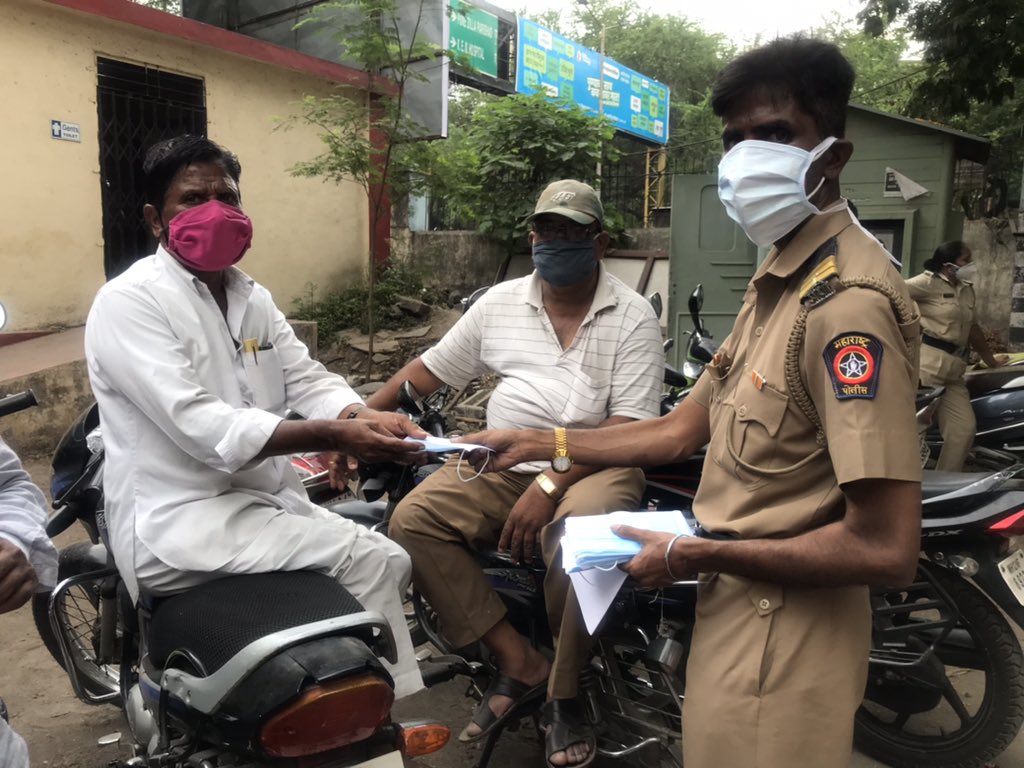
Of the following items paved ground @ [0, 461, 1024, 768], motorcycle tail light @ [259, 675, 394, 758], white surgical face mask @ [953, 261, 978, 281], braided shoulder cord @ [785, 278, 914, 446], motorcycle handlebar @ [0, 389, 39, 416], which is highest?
white surgical face mask @ [953, 261, 978, 281]

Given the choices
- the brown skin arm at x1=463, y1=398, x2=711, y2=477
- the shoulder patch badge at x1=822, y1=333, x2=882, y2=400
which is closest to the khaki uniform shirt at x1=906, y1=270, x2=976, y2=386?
the brown skin arm at x1=463, y1=398, x2=711, y2=477

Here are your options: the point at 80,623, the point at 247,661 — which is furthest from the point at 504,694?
the point at 80,623

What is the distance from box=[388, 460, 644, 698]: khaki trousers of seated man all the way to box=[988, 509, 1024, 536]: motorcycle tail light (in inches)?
39.7

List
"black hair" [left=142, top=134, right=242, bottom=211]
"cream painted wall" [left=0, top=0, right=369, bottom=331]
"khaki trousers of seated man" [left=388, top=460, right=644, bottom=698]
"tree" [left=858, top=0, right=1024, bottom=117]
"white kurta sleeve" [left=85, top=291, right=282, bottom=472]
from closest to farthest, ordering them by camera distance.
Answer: "white kurta sleeve" [left=85, top=291, right=282, bottom=472] < "black hair" [left=142, top=134, right=242, bottom=211] < "khaki trousers of seated man" [left=388, top=460, right=644, bottom=698] < "tree" [left=858, top=0, right=1024, bottom=117] < "cream painted wall" [left=0, top=0, right=369, bottom=331]

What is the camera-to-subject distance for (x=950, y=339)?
5453 millimetres

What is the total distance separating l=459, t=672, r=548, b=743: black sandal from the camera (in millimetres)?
2473

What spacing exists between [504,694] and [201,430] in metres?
1.23

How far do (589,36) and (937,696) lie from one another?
30051mm

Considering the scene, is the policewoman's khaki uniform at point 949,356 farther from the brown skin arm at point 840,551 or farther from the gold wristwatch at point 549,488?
the brown skin arm at point 840,551

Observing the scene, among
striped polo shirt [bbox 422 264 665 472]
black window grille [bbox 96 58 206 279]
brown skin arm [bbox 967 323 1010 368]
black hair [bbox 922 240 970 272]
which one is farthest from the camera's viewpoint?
black window grille [bbox 96 58 206 279]

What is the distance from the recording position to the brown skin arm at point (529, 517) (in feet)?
8.09

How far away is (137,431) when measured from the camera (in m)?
2.02

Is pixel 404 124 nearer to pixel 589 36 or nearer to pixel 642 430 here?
pixel 642 430

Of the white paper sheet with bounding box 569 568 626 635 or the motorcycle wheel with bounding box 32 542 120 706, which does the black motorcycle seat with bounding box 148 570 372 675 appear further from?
the motorcycle wheel with bounding box 32 542 120 706
